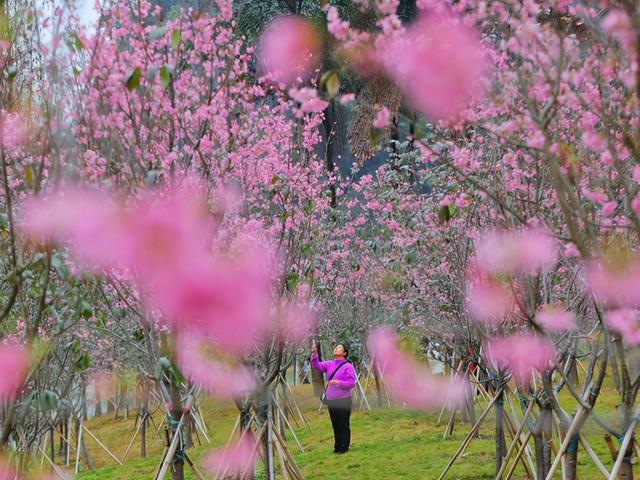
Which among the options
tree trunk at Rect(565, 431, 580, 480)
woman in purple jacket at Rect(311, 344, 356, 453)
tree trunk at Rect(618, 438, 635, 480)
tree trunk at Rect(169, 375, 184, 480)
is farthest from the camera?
woman in purple jacket at Rect(311, 344, 356, 453)

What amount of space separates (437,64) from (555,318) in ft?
11.2

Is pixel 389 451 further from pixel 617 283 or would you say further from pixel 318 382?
pixel 318 382

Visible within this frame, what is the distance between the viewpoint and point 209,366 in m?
8.61

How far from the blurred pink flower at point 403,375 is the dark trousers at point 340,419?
14.9 feet

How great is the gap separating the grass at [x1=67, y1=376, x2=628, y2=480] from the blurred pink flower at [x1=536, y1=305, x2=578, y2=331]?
3457mm

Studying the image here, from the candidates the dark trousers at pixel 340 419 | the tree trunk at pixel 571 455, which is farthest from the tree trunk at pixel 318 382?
the tree trunk at pixel 571 455

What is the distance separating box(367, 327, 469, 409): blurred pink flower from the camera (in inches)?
785

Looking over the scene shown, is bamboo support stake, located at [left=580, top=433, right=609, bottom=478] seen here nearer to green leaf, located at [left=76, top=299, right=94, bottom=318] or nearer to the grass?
the grass

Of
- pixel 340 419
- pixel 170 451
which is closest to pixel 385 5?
pixel 170 451

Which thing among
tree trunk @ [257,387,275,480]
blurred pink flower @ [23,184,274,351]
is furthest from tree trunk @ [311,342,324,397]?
blurred pink flower @ [23,184,274,351]

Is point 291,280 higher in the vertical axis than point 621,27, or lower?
lower

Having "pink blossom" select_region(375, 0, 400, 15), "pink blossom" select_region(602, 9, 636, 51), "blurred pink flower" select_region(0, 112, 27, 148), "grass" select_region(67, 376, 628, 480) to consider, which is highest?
"pink blossom" select_region(375, 0, 400, 15)

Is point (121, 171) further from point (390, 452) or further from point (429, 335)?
point (429, 335)

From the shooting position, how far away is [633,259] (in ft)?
18.2
